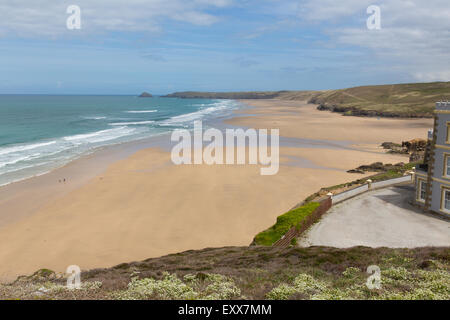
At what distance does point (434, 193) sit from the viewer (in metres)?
18.5

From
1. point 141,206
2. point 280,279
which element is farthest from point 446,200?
point 141,206

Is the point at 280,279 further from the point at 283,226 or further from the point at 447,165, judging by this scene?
the point at 447,165

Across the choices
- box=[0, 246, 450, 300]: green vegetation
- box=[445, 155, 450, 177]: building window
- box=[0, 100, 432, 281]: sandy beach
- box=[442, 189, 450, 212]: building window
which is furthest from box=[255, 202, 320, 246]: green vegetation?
box=[445, 155, 450, 177]: building window

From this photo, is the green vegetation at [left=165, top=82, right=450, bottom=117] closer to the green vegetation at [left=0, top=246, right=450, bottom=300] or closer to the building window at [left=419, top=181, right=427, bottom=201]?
the building window at [left=419, top=181, right=427, bottom=201]

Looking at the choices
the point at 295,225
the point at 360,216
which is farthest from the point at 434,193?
the point at 295,225

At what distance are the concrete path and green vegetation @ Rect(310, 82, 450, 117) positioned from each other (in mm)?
87601

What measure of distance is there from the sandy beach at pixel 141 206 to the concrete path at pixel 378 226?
4277 millimetres

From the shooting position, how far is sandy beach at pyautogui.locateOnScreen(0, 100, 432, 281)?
58.7 ft

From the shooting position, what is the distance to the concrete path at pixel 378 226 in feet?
51.3

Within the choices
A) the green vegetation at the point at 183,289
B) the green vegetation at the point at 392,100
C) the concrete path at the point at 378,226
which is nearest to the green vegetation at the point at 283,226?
the concrete path at the point at 378,226

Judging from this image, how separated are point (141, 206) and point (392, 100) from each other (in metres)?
134

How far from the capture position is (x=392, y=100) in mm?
131625

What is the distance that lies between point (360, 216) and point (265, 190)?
9.76 meters
